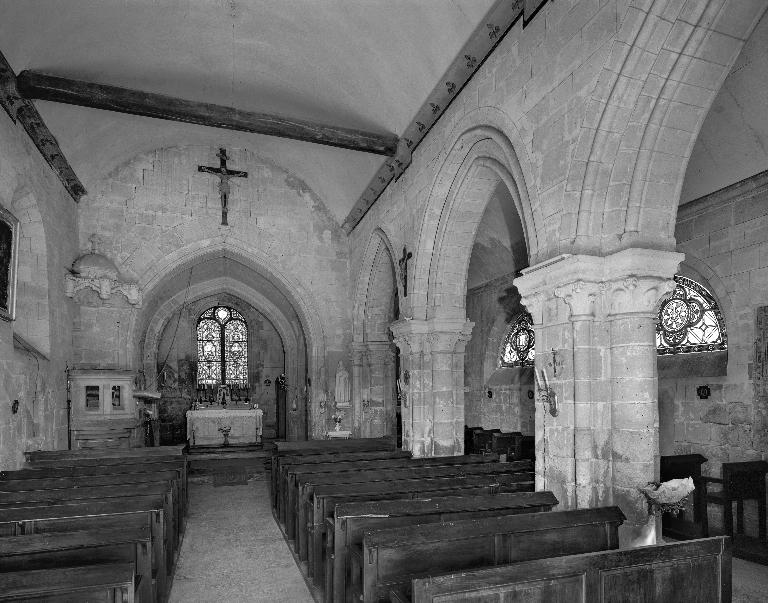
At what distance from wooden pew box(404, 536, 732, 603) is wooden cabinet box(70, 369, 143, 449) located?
8.79 metres

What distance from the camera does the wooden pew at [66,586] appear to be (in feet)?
9.87

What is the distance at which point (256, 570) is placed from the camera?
19.6ft

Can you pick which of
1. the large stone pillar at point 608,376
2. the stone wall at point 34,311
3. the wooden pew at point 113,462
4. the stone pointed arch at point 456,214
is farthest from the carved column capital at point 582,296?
the stone wall at point 34,311

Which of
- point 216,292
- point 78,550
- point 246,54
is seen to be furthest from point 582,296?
point 216,292

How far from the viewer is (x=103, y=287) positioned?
11086mm

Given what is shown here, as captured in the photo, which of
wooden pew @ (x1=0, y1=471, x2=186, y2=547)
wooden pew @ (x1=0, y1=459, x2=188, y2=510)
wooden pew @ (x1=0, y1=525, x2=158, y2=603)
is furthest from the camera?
wooden pew @ (x1=0, y1=459, x2=188, y2=510)

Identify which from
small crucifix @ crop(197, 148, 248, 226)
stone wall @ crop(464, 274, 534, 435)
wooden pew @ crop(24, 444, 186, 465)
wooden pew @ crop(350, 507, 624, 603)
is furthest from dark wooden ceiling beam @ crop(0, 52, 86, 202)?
stone wall @ crop(464, 274, 534, 435)

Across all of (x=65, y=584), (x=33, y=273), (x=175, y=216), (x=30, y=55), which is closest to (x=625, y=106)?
(x=65, y=584)

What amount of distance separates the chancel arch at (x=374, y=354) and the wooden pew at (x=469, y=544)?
7.97 meters

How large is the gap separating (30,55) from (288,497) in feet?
21.6

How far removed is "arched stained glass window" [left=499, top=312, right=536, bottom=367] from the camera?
41.9ft

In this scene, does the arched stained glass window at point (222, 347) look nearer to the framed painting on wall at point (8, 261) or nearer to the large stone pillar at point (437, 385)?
the framed painting on wall at point (8, 261)

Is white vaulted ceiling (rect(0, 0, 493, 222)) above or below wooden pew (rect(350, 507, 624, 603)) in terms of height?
above

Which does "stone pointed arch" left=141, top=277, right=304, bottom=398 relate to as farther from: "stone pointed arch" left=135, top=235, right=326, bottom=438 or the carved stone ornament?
the carved stone ornament
